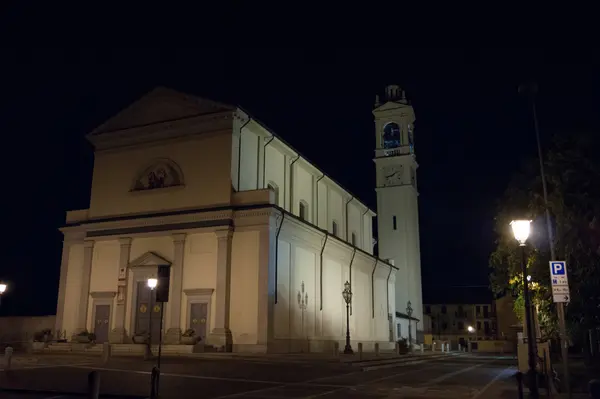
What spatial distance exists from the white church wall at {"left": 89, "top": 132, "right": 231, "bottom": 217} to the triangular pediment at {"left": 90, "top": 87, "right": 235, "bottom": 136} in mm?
1609

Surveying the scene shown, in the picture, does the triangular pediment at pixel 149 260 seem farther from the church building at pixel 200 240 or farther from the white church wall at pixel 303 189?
the white church wall at pixel 303 189

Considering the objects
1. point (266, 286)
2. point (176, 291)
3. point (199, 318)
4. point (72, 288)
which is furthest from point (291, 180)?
point (72, 288)

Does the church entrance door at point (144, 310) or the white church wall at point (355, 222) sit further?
the white church wall at point (355, 222)

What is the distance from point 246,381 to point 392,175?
4724 centimetres

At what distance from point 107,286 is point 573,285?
1070 inches

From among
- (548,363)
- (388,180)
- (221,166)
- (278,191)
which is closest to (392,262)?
(388,180)

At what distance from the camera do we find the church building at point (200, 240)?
31656 millimetres

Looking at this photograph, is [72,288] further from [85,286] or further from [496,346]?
[496,346]

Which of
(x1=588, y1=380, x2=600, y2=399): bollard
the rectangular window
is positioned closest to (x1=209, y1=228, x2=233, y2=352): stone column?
the rectangular window

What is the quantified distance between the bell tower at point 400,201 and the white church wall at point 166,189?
105ft

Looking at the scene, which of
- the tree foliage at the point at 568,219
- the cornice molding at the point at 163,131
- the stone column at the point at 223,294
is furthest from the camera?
the cornice molding at the point at 163,131

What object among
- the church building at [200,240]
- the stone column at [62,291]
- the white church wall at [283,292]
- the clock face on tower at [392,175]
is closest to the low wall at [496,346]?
the clock face on tower at [392,175]

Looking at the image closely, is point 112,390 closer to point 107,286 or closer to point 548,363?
point 548,363

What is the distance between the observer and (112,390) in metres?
14.8
